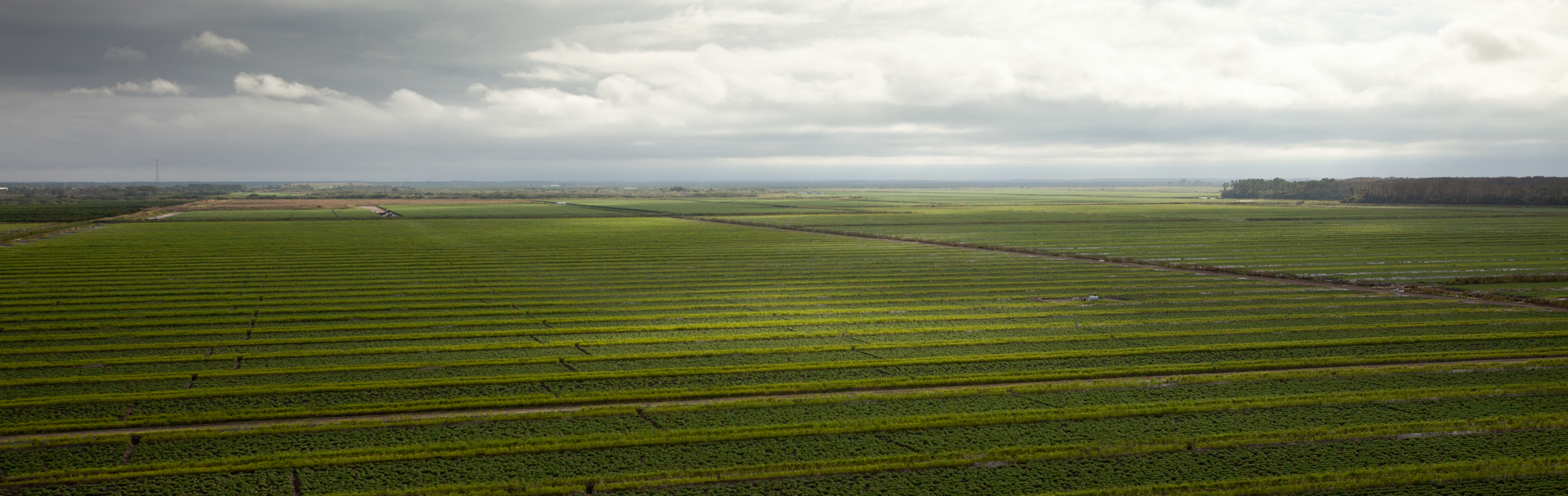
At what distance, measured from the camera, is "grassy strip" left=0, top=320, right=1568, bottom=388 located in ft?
55.0

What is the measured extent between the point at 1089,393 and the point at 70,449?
18.0 metres

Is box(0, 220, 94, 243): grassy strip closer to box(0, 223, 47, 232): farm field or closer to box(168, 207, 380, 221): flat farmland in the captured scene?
box(0, 223, 47, 232): farm field

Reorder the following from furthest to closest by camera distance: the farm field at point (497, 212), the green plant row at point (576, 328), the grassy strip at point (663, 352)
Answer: the farm field at point (497, 212), the green plant row at point (576, 328), the grassy strip at point (663, 352)

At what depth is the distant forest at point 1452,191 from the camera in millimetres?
123125

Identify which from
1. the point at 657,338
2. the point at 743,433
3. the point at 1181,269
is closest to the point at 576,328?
the point at 657,338

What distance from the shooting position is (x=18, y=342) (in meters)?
20.4

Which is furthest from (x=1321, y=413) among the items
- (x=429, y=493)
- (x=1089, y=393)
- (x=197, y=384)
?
(x=197, y=384)

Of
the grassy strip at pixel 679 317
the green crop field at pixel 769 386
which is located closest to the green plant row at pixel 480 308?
the green crop field at pixel 769 386

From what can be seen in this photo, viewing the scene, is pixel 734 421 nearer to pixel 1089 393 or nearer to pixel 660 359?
pixel 660 359

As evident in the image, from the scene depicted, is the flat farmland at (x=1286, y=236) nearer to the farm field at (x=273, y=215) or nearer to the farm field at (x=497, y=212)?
the farm field at (x=497, y=212)

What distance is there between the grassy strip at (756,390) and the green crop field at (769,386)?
0.26ft

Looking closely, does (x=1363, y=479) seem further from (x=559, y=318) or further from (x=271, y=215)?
(x=271, y=215)

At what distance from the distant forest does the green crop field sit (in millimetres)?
120878

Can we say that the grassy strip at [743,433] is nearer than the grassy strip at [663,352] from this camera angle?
Yes
